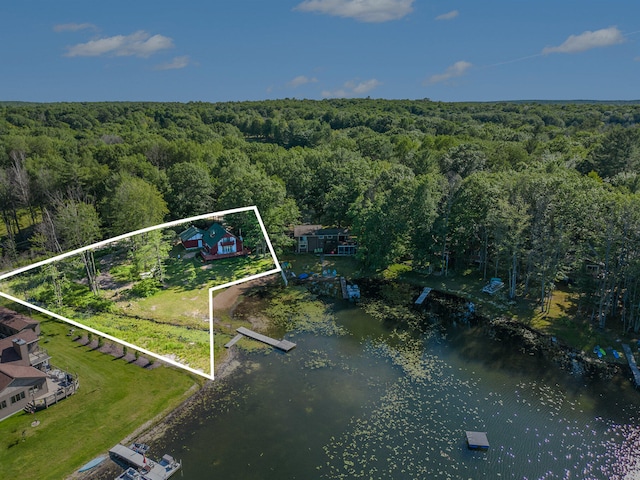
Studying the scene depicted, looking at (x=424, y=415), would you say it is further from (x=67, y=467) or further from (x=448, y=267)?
(x=448, y=267)

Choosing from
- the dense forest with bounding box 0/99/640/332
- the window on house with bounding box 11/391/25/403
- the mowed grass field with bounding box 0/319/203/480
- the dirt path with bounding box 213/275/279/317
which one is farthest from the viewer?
the dirt path with bounding box 213/275/279/317

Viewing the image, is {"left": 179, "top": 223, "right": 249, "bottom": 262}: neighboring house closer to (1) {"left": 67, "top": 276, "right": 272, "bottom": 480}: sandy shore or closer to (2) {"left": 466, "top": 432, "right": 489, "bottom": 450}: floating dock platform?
(1) {"left": 67, "top": 276, "right": 272, "bottom": 480}: sandy shore

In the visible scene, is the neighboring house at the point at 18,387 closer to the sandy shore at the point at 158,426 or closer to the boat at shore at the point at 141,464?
the sandy shore at the point at 158,426

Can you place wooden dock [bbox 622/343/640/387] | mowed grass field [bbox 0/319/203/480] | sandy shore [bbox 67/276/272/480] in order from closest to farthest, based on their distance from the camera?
sandy shore [bbox 67/276/272/480] → mowed grass field [bbox 0/319/203/480] → wooden dock [bbox 622/343/640/387]

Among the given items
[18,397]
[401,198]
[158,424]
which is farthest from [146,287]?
[401,198]

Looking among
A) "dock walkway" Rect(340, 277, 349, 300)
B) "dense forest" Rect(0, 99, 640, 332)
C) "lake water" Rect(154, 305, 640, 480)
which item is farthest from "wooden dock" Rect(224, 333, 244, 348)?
"dock walkway" Rect(340, 277, 349, 300)

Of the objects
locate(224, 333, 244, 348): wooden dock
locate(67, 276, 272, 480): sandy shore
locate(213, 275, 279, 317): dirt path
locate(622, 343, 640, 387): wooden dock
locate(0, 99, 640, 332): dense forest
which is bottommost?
locate(622, 343, 640, 387): wooden dock

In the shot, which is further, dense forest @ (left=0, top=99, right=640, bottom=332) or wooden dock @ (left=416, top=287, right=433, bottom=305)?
wooden dock @ (left=416, top=287, right=433, bottom=305)
